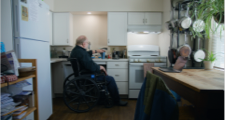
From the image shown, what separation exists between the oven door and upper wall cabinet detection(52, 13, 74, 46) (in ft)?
5.07

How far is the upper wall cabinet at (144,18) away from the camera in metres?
3.07

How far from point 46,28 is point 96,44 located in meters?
1.66

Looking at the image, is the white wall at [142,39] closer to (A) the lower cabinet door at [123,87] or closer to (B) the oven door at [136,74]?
(B) the oven door at [136,74]

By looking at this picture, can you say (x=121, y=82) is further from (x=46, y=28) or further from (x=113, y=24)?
(x=46, y=28)

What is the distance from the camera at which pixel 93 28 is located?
3.42m

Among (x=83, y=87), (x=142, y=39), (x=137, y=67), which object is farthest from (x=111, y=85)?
(x=142, y=39)

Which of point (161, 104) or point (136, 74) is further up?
point (161, 104)

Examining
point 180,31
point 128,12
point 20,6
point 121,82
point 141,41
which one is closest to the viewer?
point 20,6

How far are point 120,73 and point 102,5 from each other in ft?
5.09

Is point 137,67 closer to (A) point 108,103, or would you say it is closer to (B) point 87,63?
(A) point 108,103

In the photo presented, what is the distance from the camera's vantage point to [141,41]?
3.41 metres

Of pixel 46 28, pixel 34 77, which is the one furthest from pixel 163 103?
pixel 46 28

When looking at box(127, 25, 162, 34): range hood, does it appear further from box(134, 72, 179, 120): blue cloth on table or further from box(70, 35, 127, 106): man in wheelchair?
box(134, 72, 179, 120): blue cloth on table

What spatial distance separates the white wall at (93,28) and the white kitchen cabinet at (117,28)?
1.15 feet
